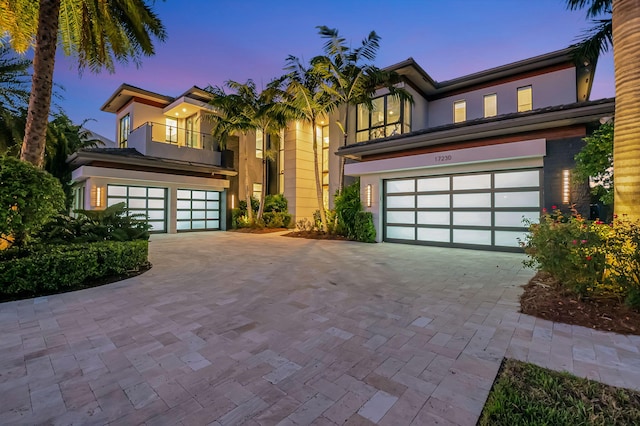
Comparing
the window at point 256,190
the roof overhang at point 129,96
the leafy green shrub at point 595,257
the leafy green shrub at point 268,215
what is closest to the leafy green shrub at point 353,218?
the leafy green shrub at point 268,215

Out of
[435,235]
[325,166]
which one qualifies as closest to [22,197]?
[435,235]

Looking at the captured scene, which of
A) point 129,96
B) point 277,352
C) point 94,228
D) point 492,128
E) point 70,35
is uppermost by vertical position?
point 129,96

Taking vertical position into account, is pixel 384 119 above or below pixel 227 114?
below

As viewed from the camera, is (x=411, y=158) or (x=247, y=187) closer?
(x=411, y=158)

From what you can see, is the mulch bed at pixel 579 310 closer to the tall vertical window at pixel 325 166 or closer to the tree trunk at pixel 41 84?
the tree trunk at pixel 41 84

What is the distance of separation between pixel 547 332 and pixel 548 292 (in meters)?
1.53

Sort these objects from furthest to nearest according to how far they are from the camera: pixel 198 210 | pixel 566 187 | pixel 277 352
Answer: pixel 198 210, pixel 566 187, pixel 277 352

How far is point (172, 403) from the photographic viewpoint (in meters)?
2.08

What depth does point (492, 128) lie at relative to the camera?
8.19m

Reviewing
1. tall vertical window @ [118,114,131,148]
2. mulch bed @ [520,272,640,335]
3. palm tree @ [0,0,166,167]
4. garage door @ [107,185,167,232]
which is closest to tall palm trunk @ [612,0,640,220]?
mulch bed @ [520,272,640,335]

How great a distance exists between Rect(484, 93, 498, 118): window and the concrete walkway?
11308 millimetres

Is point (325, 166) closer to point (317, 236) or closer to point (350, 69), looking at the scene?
point (317, 236)

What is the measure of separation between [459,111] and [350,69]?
648 cm

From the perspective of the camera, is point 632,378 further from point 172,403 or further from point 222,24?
point 222,24
